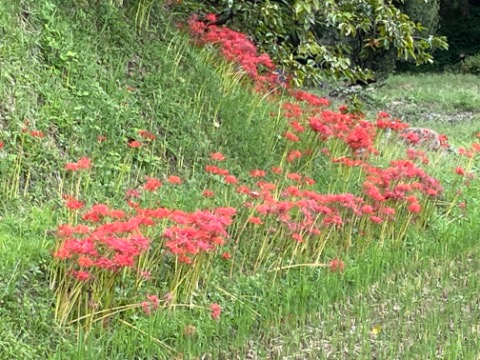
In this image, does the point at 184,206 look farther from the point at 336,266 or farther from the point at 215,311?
the point at 215,311

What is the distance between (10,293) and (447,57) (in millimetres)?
24271

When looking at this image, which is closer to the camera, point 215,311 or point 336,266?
point 215,311

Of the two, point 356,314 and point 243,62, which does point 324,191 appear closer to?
point 243,62

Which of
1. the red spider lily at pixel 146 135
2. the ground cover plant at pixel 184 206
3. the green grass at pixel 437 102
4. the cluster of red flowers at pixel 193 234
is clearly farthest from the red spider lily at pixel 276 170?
the green grass at pixel 437 102

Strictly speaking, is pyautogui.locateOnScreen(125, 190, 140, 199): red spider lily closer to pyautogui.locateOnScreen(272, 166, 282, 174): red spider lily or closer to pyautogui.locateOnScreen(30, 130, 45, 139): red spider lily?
pyautogui.locateOnScreen(30, 130, 45, 139): red spider lily

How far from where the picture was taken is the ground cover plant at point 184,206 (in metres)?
3.22

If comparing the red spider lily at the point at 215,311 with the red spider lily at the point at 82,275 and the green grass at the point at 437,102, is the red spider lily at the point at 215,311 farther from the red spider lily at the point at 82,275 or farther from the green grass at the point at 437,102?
the green grass at the point at 437,102

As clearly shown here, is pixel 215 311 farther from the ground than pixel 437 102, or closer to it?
farther from the ground

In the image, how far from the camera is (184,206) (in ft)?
14.9

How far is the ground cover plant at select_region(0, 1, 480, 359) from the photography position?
3.22m

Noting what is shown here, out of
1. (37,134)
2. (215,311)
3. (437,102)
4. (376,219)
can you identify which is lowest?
(437,102)

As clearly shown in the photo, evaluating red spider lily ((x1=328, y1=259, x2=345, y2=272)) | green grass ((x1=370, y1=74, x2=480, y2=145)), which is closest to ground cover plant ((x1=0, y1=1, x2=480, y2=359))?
red spider lily ((x1=328, y1=259, x2=345, y2=272))

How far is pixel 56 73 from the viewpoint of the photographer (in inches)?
196

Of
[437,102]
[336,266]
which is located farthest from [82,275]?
[437,102]
